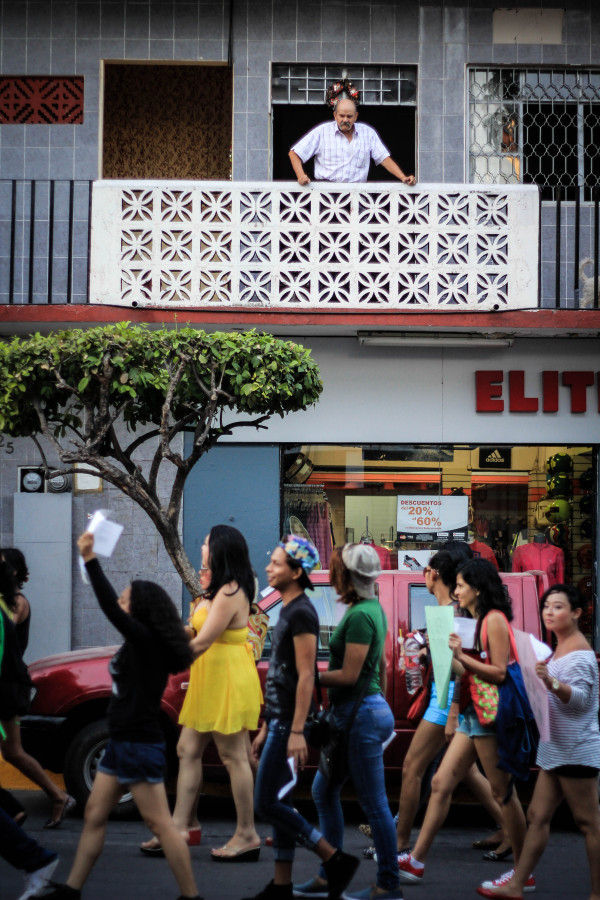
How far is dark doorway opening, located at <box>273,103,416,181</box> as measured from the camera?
42.2 ft

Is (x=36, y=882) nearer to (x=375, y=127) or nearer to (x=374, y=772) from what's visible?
(x=374, y=772)

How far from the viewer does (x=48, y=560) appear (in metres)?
12.1

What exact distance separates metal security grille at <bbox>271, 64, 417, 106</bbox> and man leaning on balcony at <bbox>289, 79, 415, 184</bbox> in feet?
2.96

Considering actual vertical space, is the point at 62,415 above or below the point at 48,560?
above

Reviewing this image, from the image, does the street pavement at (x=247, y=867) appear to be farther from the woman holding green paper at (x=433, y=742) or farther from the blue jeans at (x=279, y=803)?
the blue jeans at (x=279, y=803)

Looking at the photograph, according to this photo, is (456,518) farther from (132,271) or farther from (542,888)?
(542,888)

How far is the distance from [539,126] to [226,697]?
922 cm

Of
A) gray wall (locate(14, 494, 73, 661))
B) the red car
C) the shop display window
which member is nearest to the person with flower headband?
the red car

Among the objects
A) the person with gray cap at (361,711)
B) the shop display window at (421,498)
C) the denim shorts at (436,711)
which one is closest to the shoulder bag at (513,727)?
the denim shorts at (436,711)

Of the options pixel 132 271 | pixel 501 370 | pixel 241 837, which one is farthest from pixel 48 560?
pixel 241 837

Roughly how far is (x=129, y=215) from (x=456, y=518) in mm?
5013

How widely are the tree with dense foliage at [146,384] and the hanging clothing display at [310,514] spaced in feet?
12.7

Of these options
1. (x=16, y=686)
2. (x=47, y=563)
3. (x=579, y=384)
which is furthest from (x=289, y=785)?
(x=579, y=384)

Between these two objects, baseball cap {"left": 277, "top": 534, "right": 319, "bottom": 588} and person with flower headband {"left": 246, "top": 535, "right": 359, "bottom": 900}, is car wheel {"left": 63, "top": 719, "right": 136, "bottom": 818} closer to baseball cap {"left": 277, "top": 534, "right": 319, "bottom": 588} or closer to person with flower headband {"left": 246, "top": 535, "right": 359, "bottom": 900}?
person with flower headband {"left": 246, "top": 535, "right": 359, "bottom": 900}
